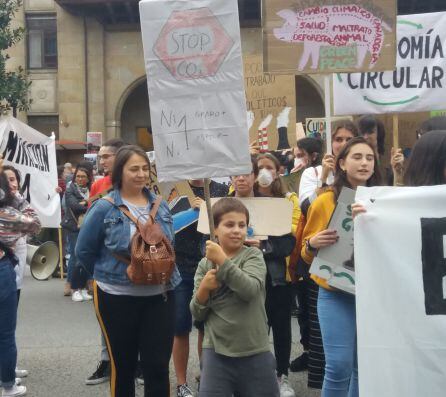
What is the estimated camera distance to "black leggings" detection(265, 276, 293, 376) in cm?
484

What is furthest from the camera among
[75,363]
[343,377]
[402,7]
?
[402,7]

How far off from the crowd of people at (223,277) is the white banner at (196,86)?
Result: 13.4 inches

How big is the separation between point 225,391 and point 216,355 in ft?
0.60

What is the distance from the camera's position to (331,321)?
3.69 metres

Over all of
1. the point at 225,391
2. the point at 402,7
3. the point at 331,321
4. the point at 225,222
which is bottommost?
the point at 225,391

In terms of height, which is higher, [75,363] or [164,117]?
[164,117]

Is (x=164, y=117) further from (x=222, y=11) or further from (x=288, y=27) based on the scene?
(x=288, y=27)

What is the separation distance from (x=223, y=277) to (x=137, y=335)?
2.80 feet

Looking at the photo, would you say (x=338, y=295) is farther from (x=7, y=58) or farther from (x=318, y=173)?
(x=7, y=58)

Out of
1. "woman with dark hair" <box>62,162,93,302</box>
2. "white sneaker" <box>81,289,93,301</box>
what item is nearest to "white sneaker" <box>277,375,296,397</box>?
"woman with dark hair" <box>62,162,93,302</box>

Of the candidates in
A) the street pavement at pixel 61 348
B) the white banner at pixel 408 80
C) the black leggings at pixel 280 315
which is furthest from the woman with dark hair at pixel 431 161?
the white banner at pixel 408 80

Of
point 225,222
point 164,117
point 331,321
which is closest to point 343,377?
point 331,321

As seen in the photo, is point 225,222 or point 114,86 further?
point 114,86

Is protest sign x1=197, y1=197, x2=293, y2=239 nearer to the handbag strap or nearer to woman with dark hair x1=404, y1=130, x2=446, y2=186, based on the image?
the handbag strap
